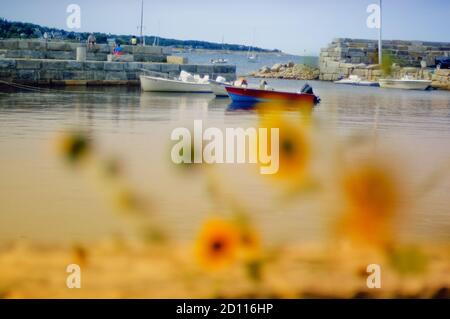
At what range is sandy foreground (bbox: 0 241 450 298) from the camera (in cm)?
267

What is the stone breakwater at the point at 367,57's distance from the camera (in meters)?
33.3

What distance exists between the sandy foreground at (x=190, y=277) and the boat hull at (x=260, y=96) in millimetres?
11790

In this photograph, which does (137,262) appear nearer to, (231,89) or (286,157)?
(286,157)

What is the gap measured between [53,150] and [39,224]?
2645mm

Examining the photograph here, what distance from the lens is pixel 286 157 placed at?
6.10 ft

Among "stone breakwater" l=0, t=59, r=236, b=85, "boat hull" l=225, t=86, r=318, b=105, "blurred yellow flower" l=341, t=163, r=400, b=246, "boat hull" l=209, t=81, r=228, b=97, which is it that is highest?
"stone breakwater" l=0, t=59, r=236, b=85

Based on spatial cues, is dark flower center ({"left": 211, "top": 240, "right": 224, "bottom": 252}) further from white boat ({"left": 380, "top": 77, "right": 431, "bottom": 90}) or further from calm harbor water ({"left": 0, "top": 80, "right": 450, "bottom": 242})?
white boat ({"left": 380, "top": 77, "right": 431, "bottom": 90})

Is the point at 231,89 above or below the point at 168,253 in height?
above

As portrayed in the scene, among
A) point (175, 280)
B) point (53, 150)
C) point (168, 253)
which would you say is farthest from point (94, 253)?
point (53, 150)

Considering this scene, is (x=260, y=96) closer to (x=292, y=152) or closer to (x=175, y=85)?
(x=175, y=85)

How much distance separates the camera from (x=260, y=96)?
15.1m

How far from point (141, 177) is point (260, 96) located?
9.91m

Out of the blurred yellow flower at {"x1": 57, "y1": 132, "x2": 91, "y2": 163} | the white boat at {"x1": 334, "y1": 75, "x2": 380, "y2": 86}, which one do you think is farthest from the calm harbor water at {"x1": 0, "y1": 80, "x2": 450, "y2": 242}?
the white boat at {"x1": 334, "y1": 75, "x2": 380, "y2": 86}

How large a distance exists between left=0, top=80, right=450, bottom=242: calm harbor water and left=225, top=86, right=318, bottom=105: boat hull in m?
3.15
